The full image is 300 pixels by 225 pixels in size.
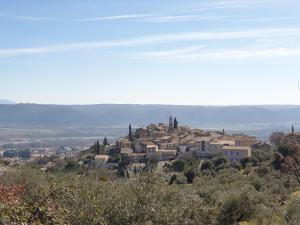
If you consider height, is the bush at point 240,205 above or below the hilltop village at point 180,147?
above

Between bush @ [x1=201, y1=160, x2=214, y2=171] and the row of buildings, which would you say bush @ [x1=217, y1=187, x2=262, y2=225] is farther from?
the row of buildings

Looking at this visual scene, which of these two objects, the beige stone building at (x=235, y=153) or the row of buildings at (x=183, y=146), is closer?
the beige stone building at (x=235, y=153)

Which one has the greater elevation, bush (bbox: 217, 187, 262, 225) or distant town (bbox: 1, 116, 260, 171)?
bush (bbox: 217, 187, 262, 225)

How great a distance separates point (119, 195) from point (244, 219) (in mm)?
9776

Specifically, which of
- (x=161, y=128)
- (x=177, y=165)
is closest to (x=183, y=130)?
(x=161, y=128)

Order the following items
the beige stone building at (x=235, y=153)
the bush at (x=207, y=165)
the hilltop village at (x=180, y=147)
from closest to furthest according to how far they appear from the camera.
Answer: the bush at (x=207, y=165)
the beige stone building at (x=235, y=153)
the hilltop village at (x=180, y=147)

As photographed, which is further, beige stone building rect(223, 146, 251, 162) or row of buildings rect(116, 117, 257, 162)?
row of buildings rect(116, 117, 257, 162)

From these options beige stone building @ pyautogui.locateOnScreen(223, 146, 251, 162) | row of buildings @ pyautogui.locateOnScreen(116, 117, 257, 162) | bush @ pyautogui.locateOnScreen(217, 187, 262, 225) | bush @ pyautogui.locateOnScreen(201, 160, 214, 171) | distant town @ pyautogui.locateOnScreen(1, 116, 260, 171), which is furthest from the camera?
row of buildings @ pyautogui.locateOnScreen(116, 117, 257, 162)

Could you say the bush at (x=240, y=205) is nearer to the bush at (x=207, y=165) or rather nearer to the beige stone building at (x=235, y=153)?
the bush at (x=207, y=165)

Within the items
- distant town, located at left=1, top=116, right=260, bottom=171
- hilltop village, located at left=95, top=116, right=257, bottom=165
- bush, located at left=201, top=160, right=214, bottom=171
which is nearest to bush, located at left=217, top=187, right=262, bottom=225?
bush, located at left=201, top=160, right=214, bottom=171

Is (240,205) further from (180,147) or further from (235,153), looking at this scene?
(180,147)

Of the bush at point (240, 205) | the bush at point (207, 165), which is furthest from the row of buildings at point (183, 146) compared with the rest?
the bush at point (240, 205)

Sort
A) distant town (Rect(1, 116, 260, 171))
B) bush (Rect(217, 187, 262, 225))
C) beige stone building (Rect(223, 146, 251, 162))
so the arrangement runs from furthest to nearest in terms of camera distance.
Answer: distant town (Rect(1, 116, 260, 171))
beige stone building (Rect(223, 146, 251, 162))
bush (Rect(217, 187, 262, 225))

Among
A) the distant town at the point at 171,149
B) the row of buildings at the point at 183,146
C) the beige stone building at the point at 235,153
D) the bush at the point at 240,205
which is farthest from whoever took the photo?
the row of buildings at the point at 183,146
